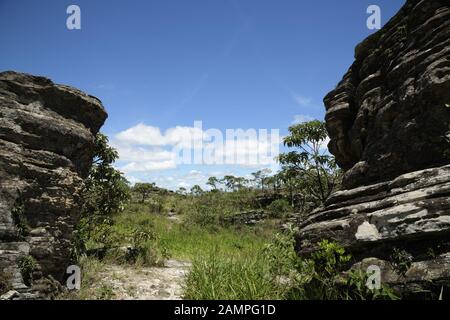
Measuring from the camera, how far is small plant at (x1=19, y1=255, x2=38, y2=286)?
6941 mm

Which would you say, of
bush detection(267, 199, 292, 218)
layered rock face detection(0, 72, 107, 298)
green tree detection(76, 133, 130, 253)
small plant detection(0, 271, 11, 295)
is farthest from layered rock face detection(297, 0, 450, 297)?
bush detection(267, 199, 292, 218)

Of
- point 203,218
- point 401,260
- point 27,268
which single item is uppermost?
point 203,218

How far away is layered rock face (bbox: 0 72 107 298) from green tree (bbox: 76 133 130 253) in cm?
397

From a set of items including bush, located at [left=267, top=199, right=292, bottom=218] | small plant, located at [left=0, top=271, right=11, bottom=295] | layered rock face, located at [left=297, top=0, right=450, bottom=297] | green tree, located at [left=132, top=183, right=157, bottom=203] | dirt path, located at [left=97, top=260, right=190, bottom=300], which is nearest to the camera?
layered rock face, located at [left=297, top=0, right=450, bottom=297]

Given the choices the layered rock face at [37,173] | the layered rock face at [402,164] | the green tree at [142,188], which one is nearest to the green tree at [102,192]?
the layered rock face at [37,173]

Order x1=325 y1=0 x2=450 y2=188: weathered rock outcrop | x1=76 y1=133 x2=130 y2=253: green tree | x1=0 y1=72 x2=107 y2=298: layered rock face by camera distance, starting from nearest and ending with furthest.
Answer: x1=325 y1=0 x2=450 y2=188: weathered rock outcrop < x1=0 y1=72 x2=107 y2=298: layered rock face < x1=76 y1=133 x2=130 y2=253: green tree

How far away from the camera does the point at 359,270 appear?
575 cm

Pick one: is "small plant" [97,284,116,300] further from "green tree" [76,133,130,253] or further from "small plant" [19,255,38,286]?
"green tree" [76,133,130,253]

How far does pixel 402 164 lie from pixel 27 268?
8111 millimetres

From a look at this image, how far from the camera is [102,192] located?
13078mm

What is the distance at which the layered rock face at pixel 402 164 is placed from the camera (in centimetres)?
532

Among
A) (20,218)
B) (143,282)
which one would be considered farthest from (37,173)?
(143,282)

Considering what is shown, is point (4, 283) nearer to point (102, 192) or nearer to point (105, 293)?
point (105, 293)

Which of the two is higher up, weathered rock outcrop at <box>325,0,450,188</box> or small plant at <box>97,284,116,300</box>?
weathered rock outcrop at <box>325,0,450,188</box>
